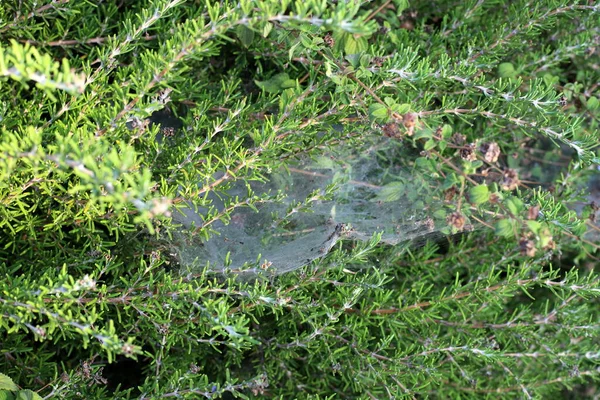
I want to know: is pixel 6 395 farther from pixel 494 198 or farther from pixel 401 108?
pixel 494 198

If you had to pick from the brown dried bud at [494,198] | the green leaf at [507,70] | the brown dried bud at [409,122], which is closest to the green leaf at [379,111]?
the brown dried bud at [409,122]

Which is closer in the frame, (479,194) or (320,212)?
(479,194)

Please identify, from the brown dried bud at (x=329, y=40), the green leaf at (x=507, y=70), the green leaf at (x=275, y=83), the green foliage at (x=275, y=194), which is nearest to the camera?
the green foliage at (x=275, y=194)

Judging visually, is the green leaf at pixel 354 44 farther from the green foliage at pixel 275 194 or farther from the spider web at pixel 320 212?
the spider web at pixel 320 212

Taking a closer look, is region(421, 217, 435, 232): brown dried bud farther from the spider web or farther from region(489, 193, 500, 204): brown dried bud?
region(489, 193, 500, 204): brown dried bud

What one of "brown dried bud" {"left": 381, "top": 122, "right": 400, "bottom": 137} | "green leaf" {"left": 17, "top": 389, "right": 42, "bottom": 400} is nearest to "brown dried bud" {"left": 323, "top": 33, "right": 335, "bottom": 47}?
"brown dried bud" {"left": 381, "top": 122, "right": 400, "bottom": 137}

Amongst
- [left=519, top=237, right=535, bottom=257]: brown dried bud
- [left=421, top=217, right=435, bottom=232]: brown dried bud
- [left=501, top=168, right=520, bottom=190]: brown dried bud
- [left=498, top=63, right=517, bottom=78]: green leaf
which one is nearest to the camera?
[left=519, top=237, right=535, bottom=257]: brown dried bud

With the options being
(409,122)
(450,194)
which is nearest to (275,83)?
(409,122)

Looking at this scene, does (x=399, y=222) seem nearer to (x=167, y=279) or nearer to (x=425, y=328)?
(x=425, y=328)

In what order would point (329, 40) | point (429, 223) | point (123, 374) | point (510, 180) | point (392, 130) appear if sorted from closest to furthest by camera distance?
point (510, 180)
point (392, 130)
point (329, 40)
point (429, 223)
point (123, 374)

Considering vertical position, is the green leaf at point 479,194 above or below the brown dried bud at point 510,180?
below
